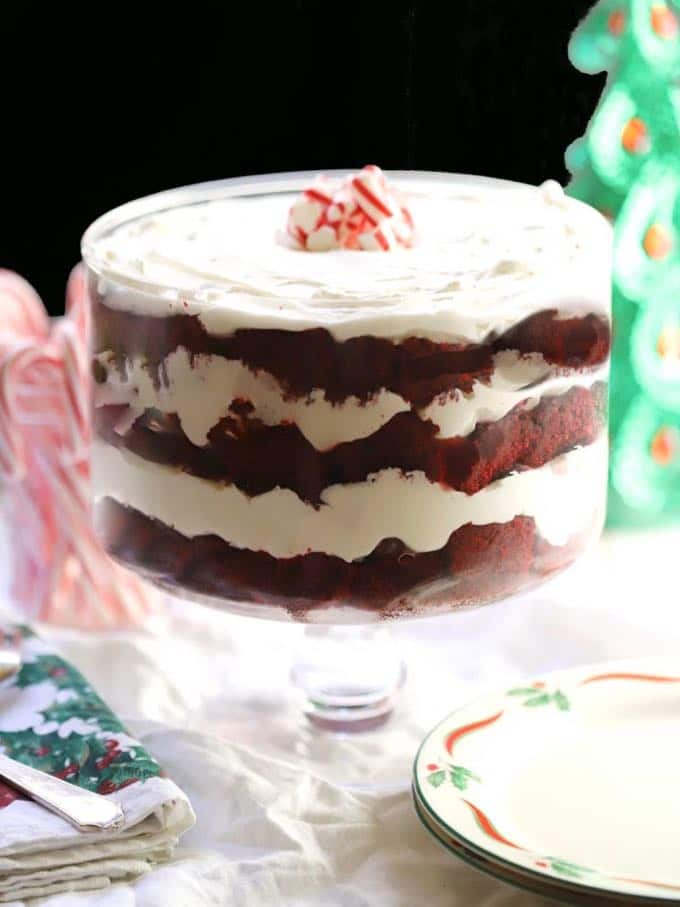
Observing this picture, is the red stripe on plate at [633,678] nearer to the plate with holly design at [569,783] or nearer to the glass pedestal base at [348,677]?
the plate with holly design at [569,783]

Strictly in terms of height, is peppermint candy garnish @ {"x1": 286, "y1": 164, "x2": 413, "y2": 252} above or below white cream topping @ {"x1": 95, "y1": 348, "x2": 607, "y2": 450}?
above

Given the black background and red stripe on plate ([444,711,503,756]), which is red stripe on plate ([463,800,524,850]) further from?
the black background

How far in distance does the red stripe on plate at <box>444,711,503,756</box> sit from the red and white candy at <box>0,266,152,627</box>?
17.6 inches

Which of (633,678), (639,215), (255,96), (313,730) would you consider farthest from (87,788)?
(255,96)

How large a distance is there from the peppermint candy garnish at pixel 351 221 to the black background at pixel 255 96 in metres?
0.35

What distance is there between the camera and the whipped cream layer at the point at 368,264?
107cm

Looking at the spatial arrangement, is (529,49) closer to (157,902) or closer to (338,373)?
(338,373)

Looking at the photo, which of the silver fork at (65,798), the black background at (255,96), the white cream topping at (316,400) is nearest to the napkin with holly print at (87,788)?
the silver fork at (65,798)

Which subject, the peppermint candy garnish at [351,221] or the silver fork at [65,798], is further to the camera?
the peppermint candy garnish at [351,221]

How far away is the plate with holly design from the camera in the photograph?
974 millimetres

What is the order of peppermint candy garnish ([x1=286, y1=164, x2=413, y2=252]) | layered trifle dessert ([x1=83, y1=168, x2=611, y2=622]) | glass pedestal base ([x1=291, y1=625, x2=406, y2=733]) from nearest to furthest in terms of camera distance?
layered trifle dessert ([x1=83, y1=168, x2=611, y2=622]), peppermint candy garnish ([x1=286, y1=164, x2=413, y2=252]), glass pedestal base ([x1=291, y1=625, x2=406, y2=733])

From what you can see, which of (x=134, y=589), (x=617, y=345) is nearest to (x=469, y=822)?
(x=134, y=589)

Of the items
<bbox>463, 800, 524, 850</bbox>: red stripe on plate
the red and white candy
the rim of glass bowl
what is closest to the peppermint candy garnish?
the rim of glass bowl

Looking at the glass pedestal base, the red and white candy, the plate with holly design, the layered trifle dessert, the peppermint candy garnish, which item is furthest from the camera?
the red and white candy
